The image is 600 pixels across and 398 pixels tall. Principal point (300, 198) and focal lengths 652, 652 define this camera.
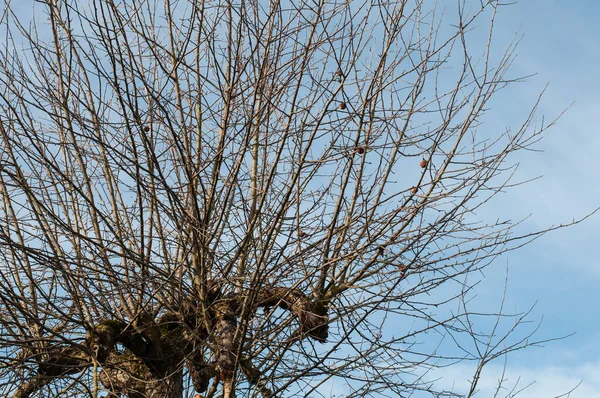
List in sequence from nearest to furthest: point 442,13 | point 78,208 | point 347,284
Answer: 1. point 347,284
2. point 442,13
3. point 78,208

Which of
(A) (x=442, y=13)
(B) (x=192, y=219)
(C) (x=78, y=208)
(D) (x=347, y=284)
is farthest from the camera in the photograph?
(C) (x=78, y=208)

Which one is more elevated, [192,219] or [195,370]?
[192,219]

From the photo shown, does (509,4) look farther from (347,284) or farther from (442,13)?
(347,284)

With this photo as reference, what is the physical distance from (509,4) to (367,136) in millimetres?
1401

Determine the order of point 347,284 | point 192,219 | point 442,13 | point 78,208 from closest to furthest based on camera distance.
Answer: point 192,219 < point 347,284 < point 442,13 < point 78,208

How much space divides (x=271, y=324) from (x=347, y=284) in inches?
23.5

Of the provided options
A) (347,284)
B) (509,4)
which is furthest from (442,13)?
(347,284)

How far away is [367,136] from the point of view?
15.5ft

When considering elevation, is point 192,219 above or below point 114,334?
above

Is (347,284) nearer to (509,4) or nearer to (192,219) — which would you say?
(192,219)

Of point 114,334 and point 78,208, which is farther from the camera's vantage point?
point 78,208

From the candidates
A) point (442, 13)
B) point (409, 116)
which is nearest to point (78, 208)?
point (409, 116)

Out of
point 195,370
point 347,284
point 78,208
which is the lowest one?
point 195,370

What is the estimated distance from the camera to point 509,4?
4.72 meters
